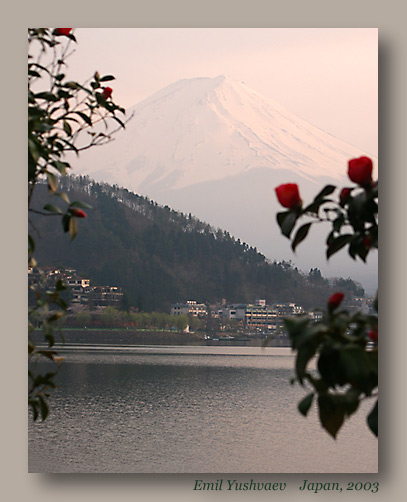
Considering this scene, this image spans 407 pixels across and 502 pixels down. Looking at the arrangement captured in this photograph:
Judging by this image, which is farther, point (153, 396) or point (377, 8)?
point (153, 396)

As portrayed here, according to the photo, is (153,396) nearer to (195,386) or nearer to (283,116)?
(195,386)

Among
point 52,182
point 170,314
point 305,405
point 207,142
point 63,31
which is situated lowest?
point 170,314

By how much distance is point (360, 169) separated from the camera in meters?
1.08

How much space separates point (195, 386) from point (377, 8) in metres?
4.20

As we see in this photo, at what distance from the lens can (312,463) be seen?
4.68 metres

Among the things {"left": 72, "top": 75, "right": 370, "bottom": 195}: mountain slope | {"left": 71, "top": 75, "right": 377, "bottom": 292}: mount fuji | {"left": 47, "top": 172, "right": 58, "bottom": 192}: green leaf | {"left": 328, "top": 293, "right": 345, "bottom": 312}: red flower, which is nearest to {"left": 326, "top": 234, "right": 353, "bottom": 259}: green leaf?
{"left": 328, "top": 293, "right": 345, "bottom": 312}: red flower

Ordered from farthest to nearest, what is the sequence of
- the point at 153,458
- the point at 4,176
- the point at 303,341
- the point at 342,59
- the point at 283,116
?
the point at 153,458, the point at 283,116, the point at 342,59, the point at 4,176, the point at 303,341

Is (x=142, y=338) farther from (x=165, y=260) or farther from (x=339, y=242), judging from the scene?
(x=339, y=242)

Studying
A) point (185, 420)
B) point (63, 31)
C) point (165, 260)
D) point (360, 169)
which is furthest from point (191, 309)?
point (360, 169)

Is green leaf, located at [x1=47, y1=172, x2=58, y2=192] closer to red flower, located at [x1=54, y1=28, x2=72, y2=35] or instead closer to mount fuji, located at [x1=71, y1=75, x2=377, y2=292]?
red flower, located at [x1=54, y1=28, x2=72, y2=35]

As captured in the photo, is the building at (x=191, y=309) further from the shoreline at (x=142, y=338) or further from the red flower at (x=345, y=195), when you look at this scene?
the red flower at (x=345, y=195)

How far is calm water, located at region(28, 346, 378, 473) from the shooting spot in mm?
4688

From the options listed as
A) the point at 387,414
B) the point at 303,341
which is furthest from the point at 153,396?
the point at 303,341

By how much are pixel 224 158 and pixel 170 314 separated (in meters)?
1.08
